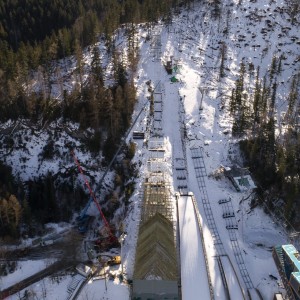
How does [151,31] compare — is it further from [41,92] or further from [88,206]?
[88,206]

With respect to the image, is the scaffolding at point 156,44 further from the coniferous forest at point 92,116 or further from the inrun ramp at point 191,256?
the inrun ramp at point 191,256

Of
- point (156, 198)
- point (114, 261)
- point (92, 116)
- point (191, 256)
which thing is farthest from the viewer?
point (92, 116)

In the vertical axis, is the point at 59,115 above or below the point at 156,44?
below

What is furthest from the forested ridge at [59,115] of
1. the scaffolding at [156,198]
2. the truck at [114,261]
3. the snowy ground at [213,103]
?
the truck at [114,261]

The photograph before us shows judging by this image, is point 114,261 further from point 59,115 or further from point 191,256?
point 59,115

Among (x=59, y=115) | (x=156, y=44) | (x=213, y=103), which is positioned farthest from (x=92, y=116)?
(x=156, y=44)

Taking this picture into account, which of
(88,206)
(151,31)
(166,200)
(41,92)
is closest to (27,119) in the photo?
(41,92)
